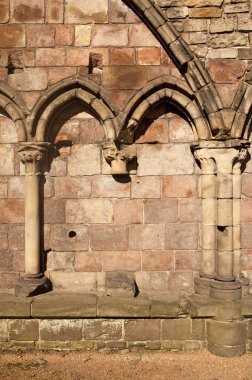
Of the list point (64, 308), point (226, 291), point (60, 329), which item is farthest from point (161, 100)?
Answer: point (60, 329)

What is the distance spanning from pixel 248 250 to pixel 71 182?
281 cm

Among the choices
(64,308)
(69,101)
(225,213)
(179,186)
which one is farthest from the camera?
(179,186)

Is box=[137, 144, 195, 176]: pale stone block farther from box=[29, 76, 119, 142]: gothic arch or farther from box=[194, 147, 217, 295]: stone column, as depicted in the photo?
box=[29, 76, 119, 142]: gothic arch

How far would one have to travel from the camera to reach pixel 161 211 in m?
4.86

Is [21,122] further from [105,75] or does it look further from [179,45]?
[179,45]

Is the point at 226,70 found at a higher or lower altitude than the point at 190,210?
higher

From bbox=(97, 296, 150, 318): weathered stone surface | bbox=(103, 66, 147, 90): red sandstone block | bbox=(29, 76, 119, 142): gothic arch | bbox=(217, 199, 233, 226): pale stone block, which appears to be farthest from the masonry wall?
bbox=(97, 296, 150, 318): weathered stone surface

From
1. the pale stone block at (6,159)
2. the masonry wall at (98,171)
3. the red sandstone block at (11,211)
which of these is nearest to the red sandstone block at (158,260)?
the masonry wall at (98,171)

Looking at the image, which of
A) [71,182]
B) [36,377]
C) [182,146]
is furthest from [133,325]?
[182,146]

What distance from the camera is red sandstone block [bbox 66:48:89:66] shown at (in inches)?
186

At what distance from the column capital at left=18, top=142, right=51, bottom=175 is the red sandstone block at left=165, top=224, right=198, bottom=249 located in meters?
2.11

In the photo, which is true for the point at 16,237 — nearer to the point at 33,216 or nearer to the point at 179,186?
the point at 33,216

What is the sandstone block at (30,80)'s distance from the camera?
4.71m

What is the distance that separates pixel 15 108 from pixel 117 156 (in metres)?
1.63
